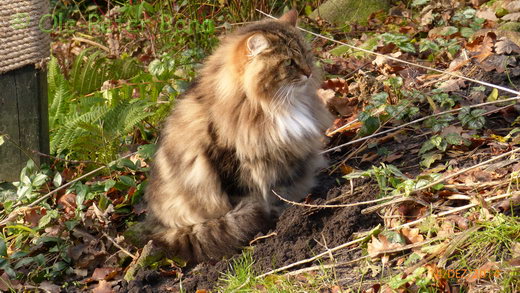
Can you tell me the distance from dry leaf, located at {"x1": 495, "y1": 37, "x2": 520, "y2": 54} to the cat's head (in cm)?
168

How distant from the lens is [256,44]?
141 inches

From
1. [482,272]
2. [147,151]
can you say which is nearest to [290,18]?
[147,151]

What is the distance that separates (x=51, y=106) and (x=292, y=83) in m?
A: 2.37

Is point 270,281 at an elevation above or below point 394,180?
below

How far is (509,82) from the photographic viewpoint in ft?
14.7

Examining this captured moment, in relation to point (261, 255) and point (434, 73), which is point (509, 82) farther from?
point (261, 255)

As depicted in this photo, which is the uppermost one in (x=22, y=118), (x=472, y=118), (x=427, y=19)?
(x=427, y=19)

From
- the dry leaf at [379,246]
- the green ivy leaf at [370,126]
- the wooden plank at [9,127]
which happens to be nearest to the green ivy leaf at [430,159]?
the green ivy leaf at [370,126]

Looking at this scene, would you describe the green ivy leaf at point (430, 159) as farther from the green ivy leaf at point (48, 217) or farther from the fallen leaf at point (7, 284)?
the fallen leaf at point (7, 284)

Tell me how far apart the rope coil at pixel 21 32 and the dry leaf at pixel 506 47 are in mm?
3078

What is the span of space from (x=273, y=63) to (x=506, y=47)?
1986mm

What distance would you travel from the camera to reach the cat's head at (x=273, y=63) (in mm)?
3625

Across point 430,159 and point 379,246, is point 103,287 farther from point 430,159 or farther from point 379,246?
point 430,159

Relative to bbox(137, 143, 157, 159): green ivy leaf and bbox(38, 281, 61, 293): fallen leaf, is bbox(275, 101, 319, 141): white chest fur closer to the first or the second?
bbox(137, 143, 157, 159): green ivy leaf
